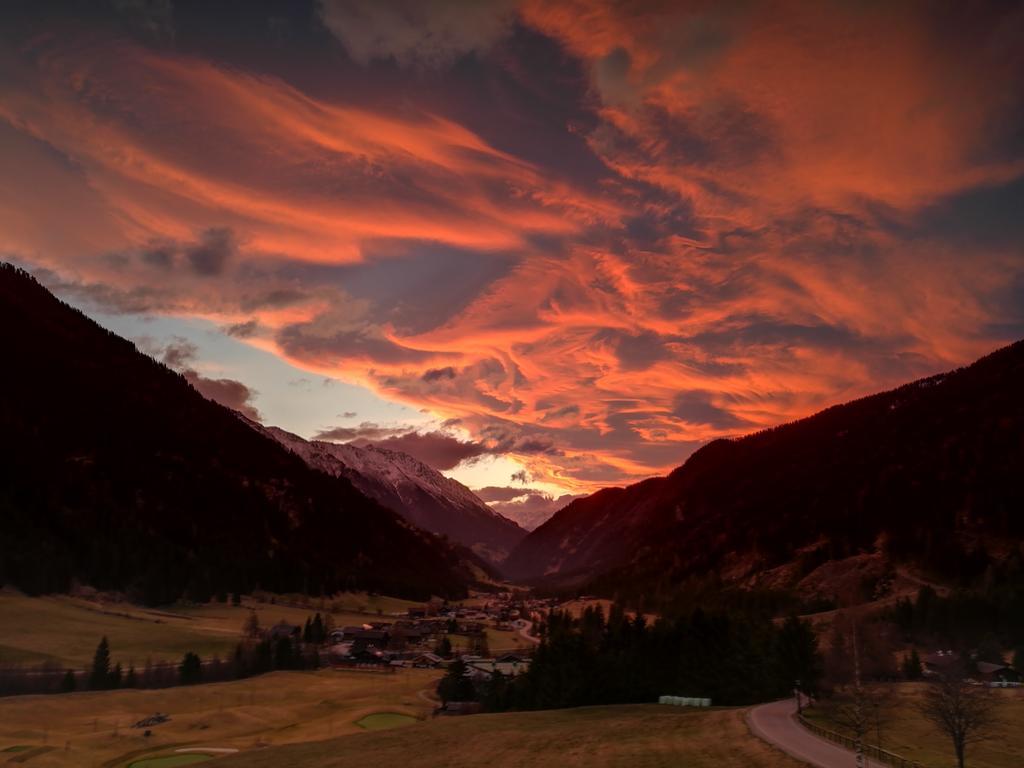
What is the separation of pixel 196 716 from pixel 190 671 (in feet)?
119

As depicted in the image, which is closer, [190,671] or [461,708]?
[461,708]

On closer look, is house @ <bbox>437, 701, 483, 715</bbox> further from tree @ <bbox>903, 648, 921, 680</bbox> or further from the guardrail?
tree @ <bbox>903, 648, 921, 680</bbox>

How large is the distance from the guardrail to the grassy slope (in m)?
6.67

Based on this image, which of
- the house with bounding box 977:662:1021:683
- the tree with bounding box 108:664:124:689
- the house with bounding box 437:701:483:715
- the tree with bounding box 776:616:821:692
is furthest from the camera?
the tree with bounding box 108:664:124:689

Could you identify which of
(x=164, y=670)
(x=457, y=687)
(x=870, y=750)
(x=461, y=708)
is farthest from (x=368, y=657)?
(x=870, y=750)

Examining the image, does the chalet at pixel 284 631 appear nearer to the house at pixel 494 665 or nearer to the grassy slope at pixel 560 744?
the house at pixel 494 665

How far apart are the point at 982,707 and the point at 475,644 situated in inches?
5571

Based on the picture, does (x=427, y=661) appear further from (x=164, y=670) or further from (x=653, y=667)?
(x=653, y=667)

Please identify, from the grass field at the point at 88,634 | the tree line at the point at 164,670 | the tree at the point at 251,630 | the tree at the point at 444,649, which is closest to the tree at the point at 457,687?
the tree line at the point at 164,670

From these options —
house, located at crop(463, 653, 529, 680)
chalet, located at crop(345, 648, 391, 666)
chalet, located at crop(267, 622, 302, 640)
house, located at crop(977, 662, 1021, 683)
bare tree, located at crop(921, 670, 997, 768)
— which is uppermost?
bare tree, located at crop(921, 670, 997, 768)

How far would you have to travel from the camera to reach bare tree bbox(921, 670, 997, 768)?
54.7 m

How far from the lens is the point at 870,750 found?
187 feet

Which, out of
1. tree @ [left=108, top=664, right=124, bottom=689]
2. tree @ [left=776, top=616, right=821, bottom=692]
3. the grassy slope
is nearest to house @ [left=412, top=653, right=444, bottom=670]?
tree @ [left=108, top=664, right=124, bottom=689]

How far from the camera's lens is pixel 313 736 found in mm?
93250
